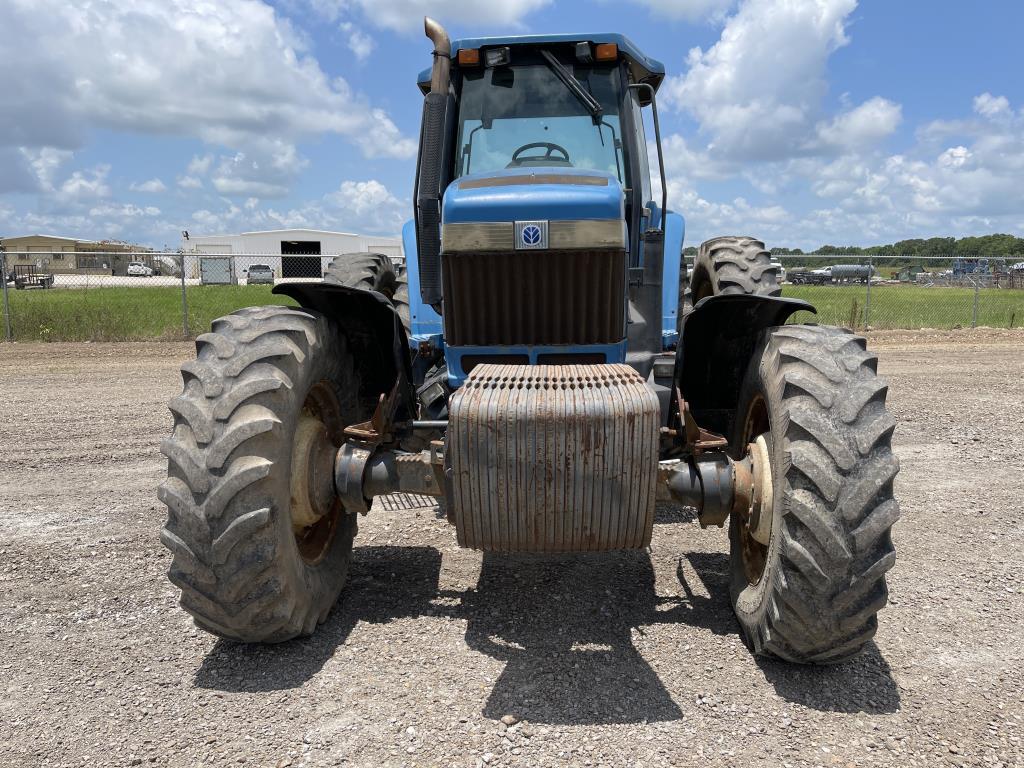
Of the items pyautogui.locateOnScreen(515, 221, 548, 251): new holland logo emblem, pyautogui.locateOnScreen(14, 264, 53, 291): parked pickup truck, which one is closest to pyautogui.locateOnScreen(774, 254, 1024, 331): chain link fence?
pyautogui.locateOnScreen(515, 221, 548, 251): new holland logo emblem

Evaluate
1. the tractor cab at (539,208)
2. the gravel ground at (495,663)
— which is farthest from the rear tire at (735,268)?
the gravel ground at (495,663)

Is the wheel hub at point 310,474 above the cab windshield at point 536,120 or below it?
below

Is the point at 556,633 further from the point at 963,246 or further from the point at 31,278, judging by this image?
the point at 963,246

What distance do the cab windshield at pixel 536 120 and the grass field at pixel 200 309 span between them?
12642mm

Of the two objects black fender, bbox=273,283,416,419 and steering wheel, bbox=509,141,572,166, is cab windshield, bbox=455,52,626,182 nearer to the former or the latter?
steering wheel, bbox=509,141,572,166

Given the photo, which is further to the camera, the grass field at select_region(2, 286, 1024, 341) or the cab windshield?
the grass field at select_region(2, 286, 1024, 341)

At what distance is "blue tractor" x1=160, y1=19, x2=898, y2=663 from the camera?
296 cm

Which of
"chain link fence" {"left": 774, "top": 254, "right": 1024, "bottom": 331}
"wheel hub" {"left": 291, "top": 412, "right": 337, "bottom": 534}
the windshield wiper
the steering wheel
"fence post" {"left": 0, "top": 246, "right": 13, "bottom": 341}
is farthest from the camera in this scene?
"chain link fence" {"left": 774, "top": 254, "right": 1024, "bottom": 331}

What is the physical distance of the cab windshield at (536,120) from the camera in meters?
4.56

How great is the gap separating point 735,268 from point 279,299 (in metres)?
20.8

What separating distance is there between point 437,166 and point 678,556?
2.68 m

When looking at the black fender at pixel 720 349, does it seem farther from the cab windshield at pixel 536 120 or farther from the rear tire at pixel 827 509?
the cab windshield at pixel 536 120

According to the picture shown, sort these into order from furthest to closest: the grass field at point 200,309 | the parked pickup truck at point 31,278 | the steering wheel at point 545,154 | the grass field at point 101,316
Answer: the parked pickup truck at point 31,278, the grass field at point 200,309, the grass field at point 101,316, the steering wheel at point 545,154

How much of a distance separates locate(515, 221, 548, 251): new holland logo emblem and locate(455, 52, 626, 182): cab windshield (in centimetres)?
115
